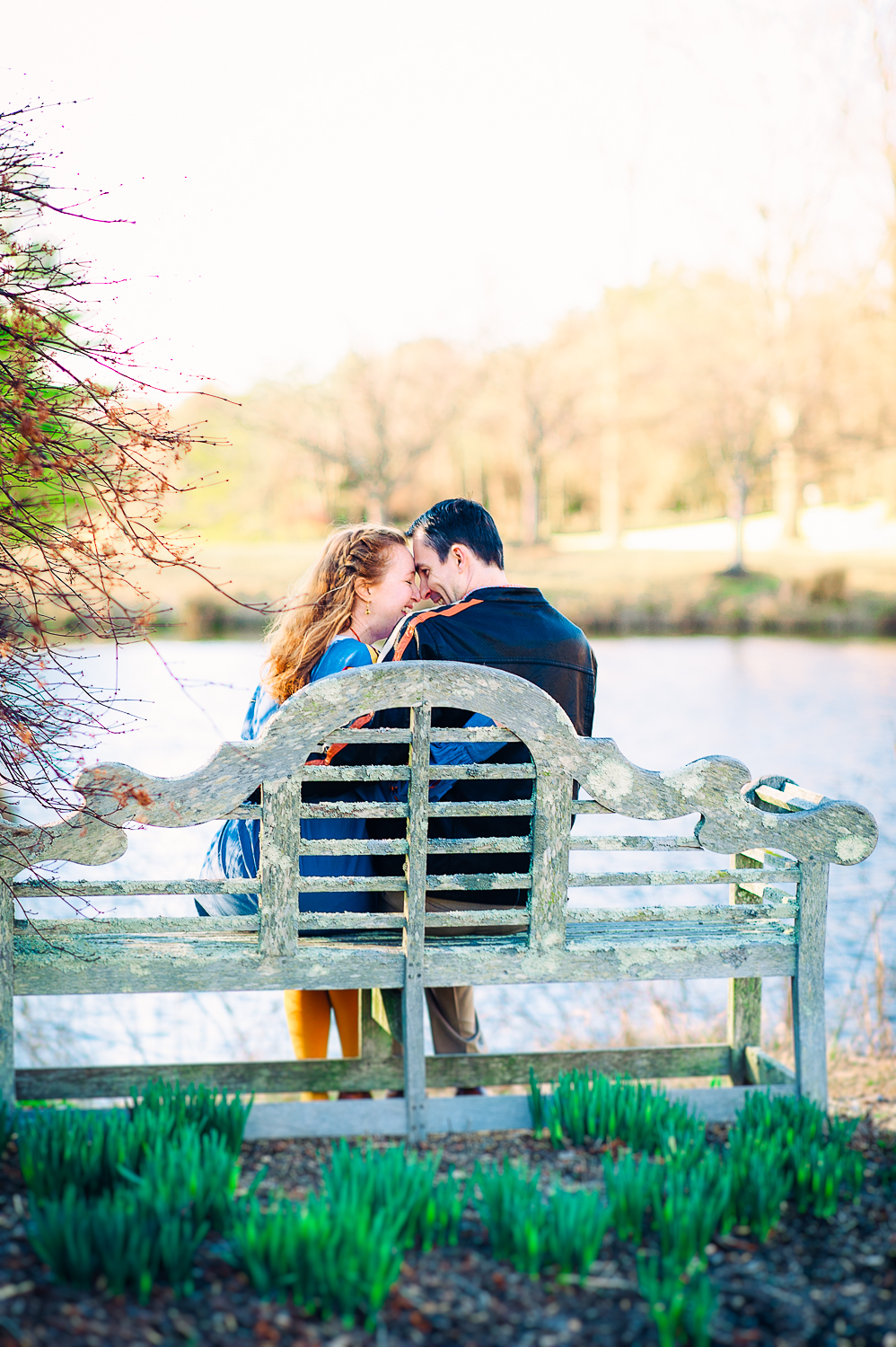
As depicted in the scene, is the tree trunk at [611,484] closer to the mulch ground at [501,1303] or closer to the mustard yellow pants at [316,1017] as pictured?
the mustard yellow pants at [316,1017]

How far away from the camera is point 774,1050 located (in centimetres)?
546

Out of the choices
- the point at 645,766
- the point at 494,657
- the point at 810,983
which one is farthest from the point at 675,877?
the point at 645,766

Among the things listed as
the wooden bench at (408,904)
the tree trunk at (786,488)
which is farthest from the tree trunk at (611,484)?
the wooden bench at (408,904)

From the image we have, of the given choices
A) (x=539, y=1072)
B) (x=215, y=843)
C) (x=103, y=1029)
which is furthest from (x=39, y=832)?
(x=103, y=1029)

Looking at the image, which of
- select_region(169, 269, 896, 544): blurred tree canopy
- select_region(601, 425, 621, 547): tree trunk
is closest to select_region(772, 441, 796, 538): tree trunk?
select_region(169, 269, 896, 544): blurred tree canopy

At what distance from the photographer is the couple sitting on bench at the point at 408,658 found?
3.12 meters

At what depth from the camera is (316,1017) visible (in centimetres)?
356

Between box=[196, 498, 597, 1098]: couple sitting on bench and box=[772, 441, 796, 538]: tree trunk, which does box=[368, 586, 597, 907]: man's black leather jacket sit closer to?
box=[196, 498, 597, 1098]: couple sitting on bench

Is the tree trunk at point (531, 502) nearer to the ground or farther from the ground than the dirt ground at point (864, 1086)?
farther from the ground

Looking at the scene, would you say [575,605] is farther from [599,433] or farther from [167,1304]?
[167,1304]

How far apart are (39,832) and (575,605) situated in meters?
24.5

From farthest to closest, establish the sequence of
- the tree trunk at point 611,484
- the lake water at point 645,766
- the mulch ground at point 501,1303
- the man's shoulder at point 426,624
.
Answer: the tree trunk at point 611,484 < the lake water at point 645,766 < the man's shoulder at point 426,624 < the mulch ground at point 501,1303

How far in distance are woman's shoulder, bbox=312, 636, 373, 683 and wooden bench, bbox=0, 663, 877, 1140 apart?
1.80ft

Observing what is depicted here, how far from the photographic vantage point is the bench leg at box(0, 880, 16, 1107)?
2.68 m
